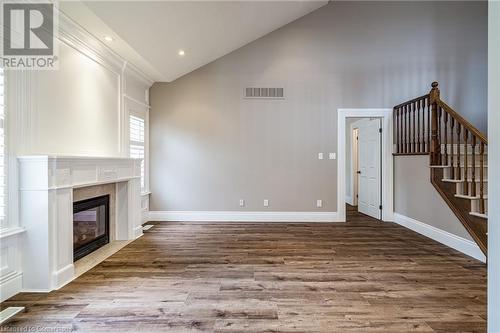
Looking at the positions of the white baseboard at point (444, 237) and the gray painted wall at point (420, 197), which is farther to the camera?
the gray painted wall at point (420, 197)

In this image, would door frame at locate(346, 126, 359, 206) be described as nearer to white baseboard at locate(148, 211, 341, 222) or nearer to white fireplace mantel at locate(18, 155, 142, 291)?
white baseboard at locate(148, 211, 341, 222)

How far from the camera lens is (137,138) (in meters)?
4.77

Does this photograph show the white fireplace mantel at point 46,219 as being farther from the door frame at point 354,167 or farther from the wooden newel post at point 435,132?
the door frame at point 354,167

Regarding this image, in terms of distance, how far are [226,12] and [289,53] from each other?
67.6 inches

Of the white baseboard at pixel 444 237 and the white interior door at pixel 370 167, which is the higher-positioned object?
the white interior door at pixel 370 167

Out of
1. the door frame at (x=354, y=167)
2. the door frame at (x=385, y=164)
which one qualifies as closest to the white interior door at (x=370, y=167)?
the door frame at (x=385, y=164)

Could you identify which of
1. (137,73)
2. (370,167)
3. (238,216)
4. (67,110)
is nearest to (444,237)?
(370,167)

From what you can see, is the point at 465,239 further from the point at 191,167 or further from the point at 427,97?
the point at 191,167

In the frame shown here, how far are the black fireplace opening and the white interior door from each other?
489cm

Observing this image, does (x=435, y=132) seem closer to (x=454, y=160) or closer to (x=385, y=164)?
(x=454, y=160)

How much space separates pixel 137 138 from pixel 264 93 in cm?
250

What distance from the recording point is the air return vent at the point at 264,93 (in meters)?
5.14

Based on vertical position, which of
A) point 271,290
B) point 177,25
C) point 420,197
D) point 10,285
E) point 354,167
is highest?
point 177,25

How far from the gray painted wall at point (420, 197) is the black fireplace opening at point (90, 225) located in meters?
4.83
